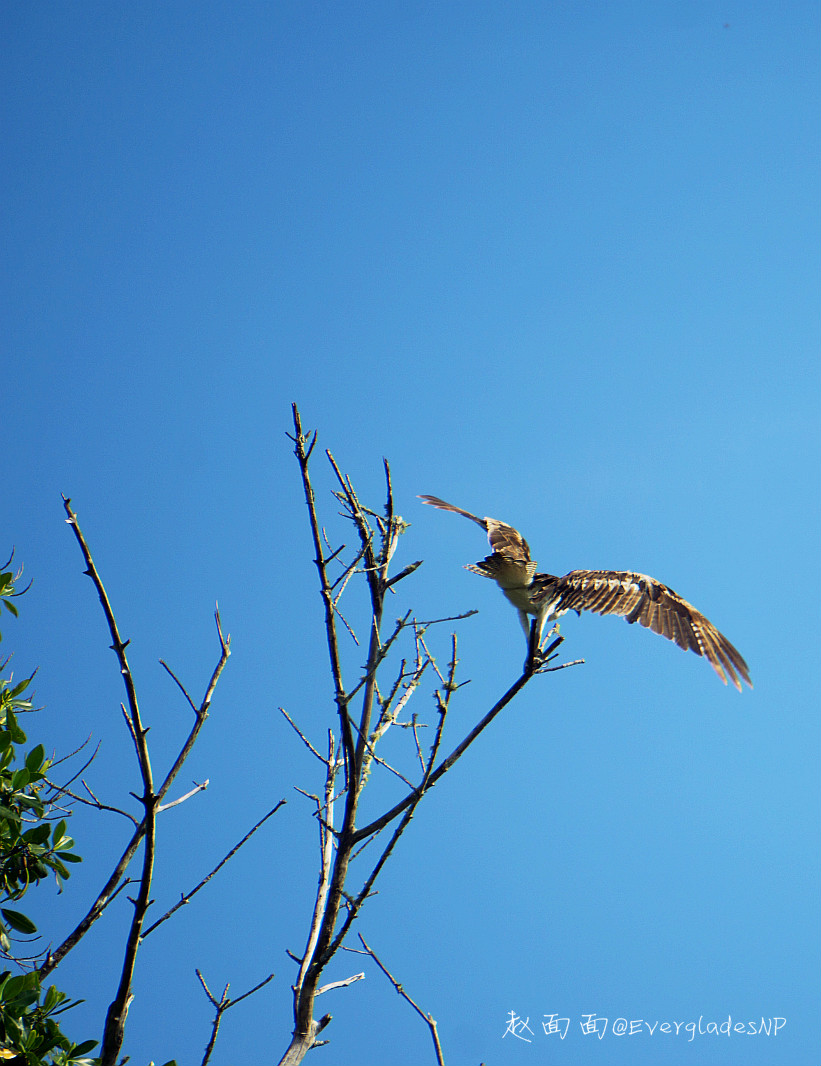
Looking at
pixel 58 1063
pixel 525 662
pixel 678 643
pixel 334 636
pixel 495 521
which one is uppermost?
pixel 495 521

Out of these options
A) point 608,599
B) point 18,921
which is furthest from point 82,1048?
point 608,599

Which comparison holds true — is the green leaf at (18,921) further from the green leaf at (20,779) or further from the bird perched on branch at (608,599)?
the bird perched on branch at (608,599)

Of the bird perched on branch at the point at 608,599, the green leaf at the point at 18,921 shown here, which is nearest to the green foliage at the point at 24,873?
the green leaf at the point at 18,921

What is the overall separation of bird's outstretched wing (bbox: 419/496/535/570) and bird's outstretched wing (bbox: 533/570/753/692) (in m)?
0.23

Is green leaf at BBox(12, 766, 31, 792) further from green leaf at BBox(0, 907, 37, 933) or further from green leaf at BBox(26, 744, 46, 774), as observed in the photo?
green leaf at BBox(0, 907, 37, 933)

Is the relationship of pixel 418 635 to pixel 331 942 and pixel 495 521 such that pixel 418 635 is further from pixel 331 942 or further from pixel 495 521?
pixel 495 521

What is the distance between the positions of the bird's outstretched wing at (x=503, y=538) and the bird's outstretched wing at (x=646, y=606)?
0.23 metres

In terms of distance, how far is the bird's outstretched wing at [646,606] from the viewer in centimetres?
389

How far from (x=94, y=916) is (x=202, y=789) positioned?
1.59ft

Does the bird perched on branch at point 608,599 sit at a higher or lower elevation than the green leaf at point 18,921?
higher

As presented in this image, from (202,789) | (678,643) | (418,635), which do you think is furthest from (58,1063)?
(678,643)

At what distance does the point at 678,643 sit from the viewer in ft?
13.6

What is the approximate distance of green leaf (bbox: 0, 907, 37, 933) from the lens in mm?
2658

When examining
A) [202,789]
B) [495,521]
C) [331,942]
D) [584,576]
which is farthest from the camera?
[495,521]
